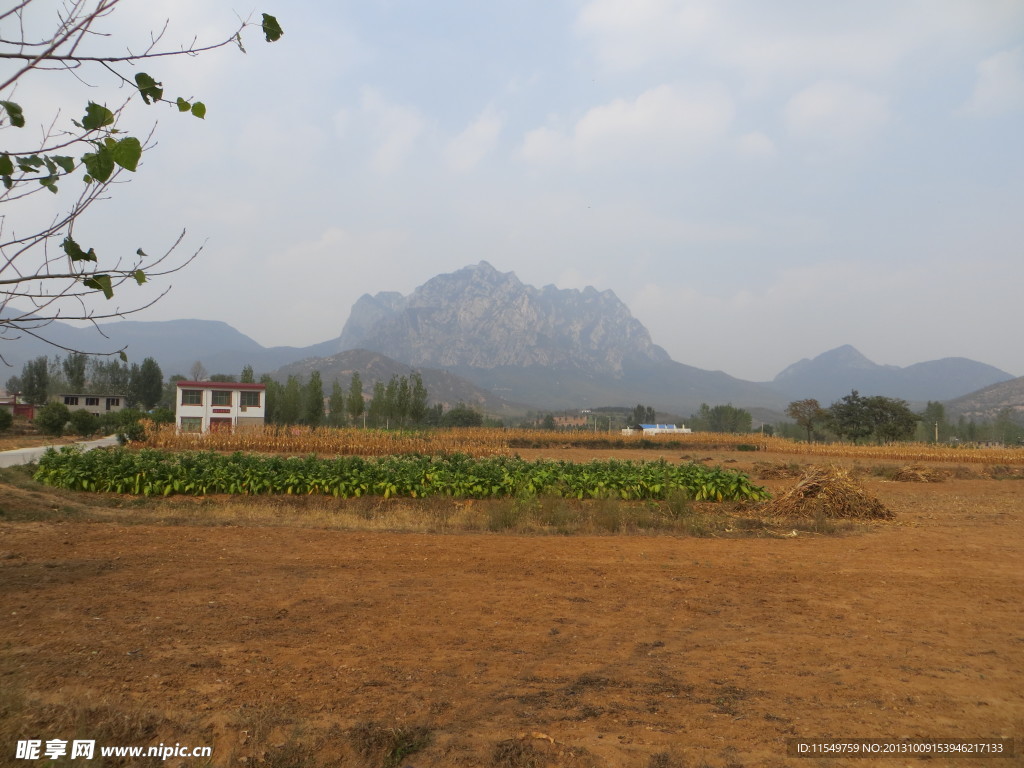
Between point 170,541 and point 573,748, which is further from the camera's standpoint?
point 170,541

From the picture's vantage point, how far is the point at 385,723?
342cm

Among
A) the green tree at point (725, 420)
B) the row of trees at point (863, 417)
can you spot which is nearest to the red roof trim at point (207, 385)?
the row of trees at point (863, 417)

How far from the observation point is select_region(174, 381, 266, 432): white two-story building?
37438 mm

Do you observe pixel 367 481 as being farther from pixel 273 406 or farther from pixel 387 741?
pixel 273 406

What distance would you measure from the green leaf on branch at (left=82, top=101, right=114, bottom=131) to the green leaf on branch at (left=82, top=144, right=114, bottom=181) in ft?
0.65

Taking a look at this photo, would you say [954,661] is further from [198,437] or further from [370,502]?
[198,437]

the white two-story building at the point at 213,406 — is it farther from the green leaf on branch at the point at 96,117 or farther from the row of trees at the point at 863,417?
the row of trees at the point at 863,417

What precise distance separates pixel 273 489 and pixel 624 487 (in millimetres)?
7455

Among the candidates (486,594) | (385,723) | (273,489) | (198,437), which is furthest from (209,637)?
(198,437)

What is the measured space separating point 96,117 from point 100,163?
1.07 ft

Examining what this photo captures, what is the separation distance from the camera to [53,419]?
119 ft

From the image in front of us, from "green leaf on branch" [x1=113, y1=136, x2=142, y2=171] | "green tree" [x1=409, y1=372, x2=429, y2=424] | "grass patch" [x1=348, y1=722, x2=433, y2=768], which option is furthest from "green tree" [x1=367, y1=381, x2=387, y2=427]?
"green leaf on branch" [x1=113, y1=136, x2=142, y2=171]

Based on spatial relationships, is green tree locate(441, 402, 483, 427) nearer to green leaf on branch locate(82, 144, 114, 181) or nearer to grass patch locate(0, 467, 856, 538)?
grass patch locate(0, 467, 856, 538)

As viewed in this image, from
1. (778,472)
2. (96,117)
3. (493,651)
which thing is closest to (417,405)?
(778,472)
